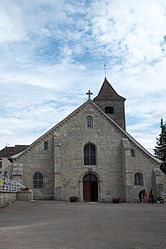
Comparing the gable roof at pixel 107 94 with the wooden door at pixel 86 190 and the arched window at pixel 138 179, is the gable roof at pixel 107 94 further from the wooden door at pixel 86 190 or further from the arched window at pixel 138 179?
the wooden door at pixel 86 190

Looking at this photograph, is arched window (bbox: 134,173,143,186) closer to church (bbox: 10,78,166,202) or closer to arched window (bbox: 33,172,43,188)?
church (bbox: 10,78,166,202)

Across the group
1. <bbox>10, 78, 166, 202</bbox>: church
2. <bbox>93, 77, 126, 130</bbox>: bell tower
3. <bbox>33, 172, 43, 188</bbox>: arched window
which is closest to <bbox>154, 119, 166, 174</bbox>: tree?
<bbox>93, 77, 126, 130</bbox>: bell tower

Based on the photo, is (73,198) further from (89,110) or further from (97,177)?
(89,110)

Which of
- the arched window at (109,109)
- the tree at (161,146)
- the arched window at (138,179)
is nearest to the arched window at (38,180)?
the arched window at (138,179)

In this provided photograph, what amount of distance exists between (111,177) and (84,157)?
345cm

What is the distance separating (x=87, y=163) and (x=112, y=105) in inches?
464

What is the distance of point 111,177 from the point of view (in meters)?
31.4

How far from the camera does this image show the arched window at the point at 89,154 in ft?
104

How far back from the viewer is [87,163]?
31.7m

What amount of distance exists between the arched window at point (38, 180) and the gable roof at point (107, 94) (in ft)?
46.1

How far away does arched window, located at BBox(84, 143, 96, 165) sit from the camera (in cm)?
3173

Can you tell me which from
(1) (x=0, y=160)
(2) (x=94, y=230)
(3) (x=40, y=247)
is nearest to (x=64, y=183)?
(2) (x=94, y=230)

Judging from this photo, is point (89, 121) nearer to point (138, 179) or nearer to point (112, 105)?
point (138, 179)

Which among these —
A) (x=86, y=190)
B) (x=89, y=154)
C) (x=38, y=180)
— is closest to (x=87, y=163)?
(x=89, y=154)
